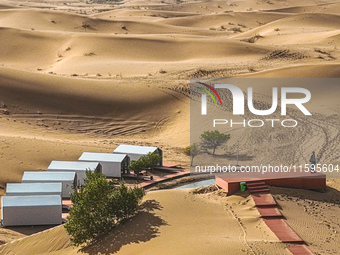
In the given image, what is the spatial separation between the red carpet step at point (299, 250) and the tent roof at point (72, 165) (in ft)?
36.7

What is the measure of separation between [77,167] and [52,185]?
2801 millimetres

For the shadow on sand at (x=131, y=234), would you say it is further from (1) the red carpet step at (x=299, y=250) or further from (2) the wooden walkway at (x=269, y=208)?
(1) the red carpet step at (x=299, y=250)

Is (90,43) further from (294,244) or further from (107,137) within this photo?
(294,244)

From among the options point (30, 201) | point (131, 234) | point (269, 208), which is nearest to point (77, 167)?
point (30, 201)

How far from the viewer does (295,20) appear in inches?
2707

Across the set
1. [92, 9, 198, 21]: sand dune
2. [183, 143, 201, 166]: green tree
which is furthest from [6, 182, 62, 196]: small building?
[92, 9, 198, 21]: sand dune

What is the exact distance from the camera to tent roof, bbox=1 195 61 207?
20.0m

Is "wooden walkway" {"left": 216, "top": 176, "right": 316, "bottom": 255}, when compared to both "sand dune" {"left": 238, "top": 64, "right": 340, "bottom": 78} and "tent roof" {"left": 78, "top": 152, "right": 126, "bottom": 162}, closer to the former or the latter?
"tent roof" {"left": 78, "top": 152, "right": 126, "bottom": 162}

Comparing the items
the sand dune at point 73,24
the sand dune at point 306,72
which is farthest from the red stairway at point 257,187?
the sand dune at point 73,24

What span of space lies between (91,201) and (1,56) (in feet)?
126

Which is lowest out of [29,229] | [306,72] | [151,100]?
Answer: [29,229]

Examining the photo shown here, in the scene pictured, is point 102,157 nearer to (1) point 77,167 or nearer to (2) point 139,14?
(1) point 77,167

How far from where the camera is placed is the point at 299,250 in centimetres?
1458

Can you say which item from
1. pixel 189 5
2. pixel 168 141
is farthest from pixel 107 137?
pixel 189 5
